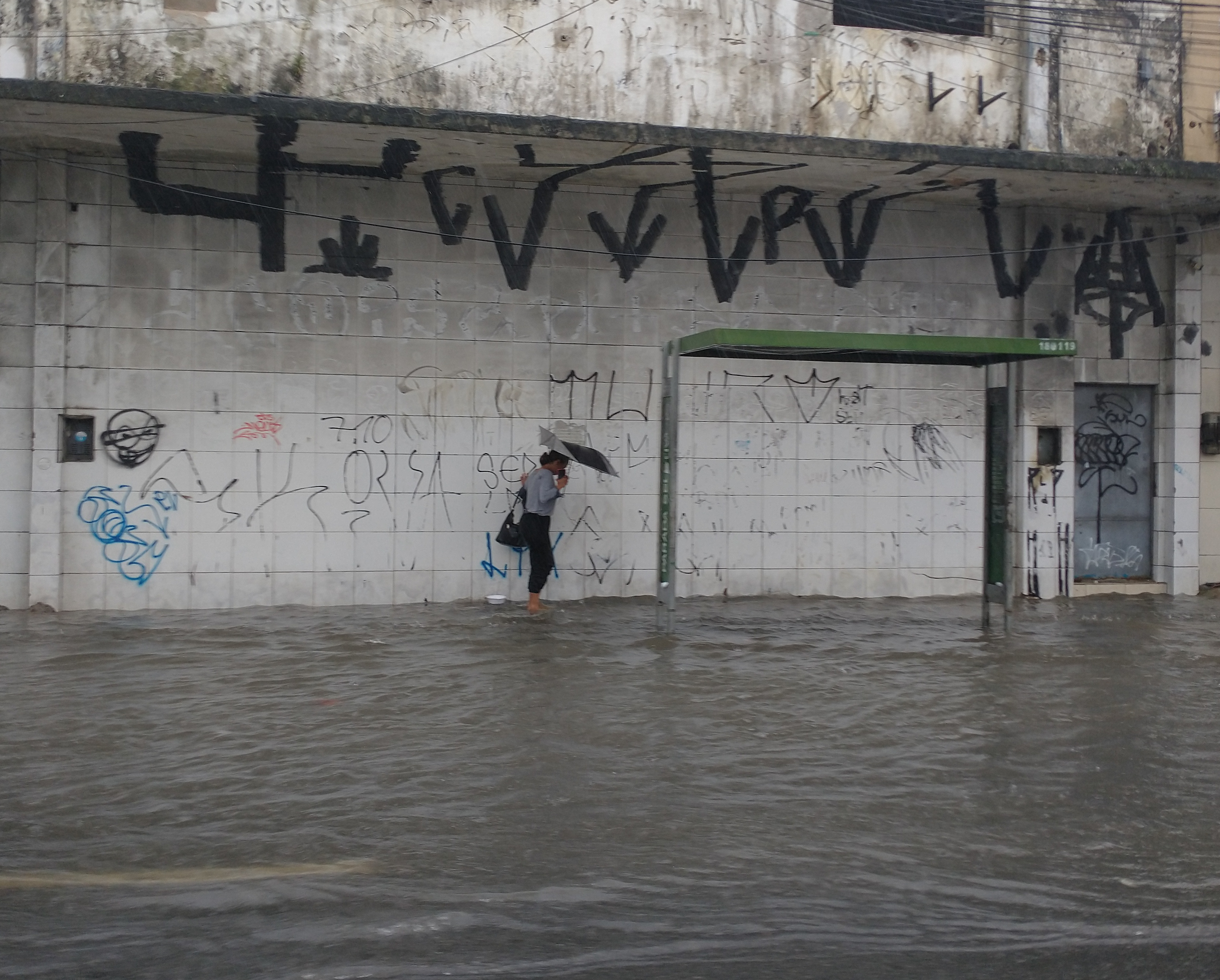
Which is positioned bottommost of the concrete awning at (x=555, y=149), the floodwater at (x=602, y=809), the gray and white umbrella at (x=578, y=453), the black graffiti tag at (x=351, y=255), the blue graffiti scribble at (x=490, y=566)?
the floodwater at (x=602, y=809)

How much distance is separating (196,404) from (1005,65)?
8.33m

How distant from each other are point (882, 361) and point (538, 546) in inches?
139

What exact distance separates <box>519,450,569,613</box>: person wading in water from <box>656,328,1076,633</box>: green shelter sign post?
1.02m

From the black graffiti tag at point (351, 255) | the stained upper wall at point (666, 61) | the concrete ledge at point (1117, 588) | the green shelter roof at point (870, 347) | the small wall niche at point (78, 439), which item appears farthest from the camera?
the concrete ledge at point (1117, 588)

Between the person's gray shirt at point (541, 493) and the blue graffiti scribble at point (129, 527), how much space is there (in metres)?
3.18

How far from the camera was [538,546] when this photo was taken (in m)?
11.2

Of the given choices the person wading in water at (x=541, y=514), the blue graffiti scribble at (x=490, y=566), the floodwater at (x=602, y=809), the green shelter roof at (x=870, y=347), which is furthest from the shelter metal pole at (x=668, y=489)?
the blue graffiti scribble at (x=490, y=566)

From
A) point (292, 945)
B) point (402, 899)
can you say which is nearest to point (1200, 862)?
point (402, 899)

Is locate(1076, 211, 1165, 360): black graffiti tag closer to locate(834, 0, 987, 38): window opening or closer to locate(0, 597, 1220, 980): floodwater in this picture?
locate(834, 0, 987, 38): window opening

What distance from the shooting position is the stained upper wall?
10445 millimetres

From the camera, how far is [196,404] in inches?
439

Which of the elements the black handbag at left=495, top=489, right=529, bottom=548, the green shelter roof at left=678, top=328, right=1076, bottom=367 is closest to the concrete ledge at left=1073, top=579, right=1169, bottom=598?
the green shelter roof at left=678, top=328, right=1076, bottom=367

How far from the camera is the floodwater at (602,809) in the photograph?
419cm

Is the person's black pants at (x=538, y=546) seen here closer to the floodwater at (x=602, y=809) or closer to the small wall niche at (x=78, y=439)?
the floodwater at (x=602, y=809)
